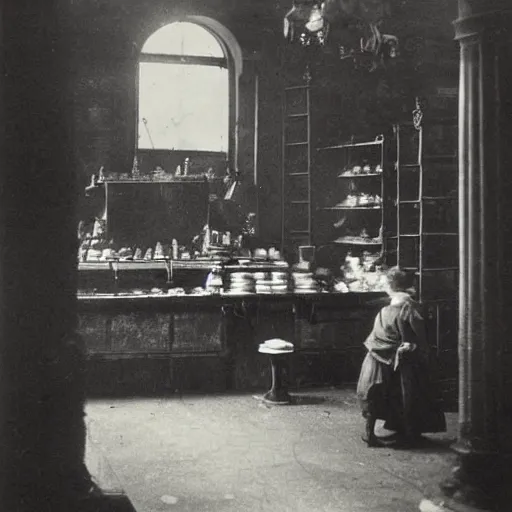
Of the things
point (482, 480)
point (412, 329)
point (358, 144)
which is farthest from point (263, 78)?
point (482, 480)

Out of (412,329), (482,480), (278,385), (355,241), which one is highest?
(355,241)

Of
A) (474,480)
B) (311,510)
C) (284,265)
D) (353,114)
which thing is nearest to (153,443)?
(311,510)

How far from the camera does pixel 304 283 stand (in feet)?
28.6

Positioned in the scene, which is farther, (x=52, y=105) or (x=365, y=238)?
(x=365, y=238)

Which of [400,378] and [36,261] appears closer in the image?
[36,261]

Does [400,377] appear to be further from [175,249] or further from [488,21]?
[175,249]

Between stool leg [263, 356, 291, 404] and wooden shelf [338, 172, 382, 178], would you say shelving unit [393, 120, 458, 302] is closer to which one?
wooden shelf [338, 172, 382, 178]

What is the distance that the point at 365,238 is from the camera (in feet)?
31.6

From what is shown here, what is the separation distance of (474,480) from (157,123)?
22.2 ft

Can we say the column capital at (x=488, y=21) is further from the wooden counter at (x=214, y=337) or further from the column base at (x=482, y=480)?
the wooden counter at (x=214, y=337)

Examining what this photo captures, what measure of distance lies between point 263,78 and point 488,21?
586 centimetres

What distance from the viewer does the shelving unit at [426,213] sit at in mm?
8469

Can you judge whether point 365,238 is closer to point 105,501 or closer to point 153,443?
point 153,443

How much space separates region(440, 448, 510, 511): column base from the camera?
4.35m
